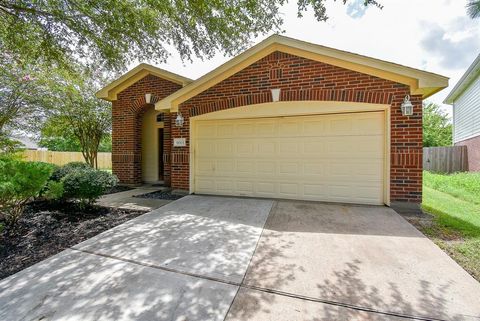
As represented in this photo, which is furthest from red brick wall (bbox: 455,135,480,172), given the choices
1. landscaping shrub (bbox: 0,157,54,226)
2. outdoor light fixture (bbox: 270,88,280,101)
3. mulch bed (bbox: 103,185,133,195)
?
landscaping shrub (bbox: 0,157,54,226)

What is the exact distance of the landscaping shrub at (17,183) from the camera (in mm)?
3641

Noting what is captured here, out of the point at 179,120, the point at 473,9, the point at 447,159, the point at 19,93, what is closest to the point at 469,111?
the point at 447,159

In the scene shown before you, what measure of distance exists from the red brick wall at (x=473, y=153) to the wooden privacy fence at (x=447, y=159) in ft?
1.13

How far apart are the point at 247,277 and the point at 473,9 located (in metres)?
7.96

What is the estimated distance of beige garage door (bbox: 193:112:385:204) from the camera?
17.5 ft

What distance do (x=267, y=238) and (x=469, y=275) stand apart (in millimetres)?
2312

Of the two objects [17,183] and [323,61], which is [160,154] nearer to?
[17,183]

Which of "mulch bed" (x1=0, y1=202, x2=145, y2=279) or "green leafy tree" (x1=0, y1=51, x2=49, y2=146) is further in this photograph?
"green leafy tree" (x1=0, y1=51, x2=49, y2=146)

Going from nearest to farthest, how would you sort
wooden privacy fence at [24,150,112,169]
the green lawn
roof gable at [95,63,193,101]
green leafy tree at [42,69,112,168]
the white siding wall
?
the green lawn → roof gable at [95,63,193,101] → green leafy tree at [42,69,112,168] → the white siding wall → wooden privacy fence at [24,150,112,169]

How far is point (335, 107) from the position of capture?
5422mm

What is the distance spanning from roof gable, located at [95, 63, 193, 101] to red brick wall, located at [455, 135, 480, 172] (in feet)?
44.7

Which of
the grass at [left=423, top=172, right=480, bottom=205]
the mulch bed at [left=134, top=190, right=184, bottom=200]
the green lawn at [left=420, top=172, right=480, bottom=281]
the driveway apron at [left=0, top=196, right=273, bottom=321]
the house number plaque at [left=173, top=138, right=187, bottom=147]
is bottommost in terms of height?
the driveway apron at [left=0, top=196, right=273, bottom=321]

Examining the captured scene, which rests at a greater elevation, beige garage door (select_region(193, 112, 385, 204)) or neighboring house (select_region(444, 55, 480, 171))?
neighboring house (select_region(444, 55, 480, 171))

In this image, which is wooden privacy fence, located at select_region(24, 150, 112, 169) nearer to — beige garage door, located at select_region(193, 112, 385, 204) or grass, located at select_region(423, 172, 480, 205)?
beige garage door, located at select_region(193, 112, 385, 204)
